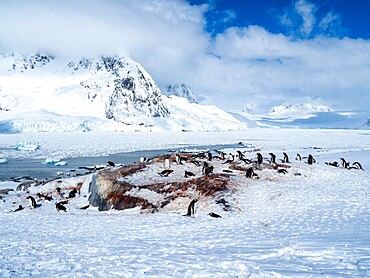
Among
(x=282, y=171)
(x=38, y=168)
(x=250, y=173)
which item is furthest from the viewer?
(x=38, y=168)

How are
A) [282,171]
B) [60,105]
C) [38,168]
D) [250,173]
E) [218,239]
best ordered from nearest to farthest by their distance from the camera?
[218,239]
[250,173]
[282,171]
[38,168]
[60,105]

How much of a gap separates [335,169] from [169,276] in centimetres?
1679

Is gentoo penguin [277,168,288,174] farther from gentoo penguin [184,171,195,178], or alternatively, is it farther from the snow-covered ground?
gentoo penguin [184,171,195,178]

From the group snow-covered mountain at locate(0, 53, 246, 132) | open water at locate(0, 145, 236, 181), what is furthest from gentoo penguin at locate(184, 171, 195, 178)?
snow-covered mountain at locate(0, 53, 246, 132)

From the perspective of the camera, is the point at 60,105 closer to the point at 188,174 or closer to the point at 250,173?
the point at 188,174

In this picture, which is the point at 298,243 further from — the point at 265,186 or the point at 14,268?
the point at 265,186

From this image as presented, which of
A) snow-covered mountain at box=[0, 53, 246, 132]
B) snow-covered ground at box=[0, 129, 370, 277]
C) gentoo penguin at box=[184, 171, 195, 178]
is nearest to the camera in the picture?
snow-covered ground at box=[0, 129, 370, 277]

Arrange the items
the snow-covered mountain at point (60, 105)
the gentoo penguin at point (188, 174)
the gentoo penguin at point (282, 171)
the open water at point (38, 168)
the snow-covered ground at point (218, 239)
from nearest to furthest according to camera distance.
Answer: the snow-covered ground at point (218, 239)
the gentoo penguin at point (188, 174)
the gentoo penguin at point (282, 171)
the open water at point (38, 168)
the snow-covered mountain at point (60, 105)

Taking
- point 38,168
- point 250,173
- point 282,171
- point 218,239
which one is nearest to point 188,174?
point 250,173

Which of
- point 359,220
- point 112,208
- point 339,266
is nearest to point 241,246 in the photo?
point 339,266

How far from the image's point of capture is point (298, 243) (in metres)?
7.84

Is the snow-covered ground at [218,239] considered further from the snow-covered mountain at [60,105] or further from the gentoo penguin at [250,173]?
the snow-covered mountain at [60,105]

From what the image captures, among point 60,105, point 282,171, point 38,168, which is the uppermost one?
point 60,105

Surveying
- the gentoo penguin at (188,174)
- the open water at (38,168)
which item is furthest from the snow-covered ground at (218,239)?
the open water at (38,168)
